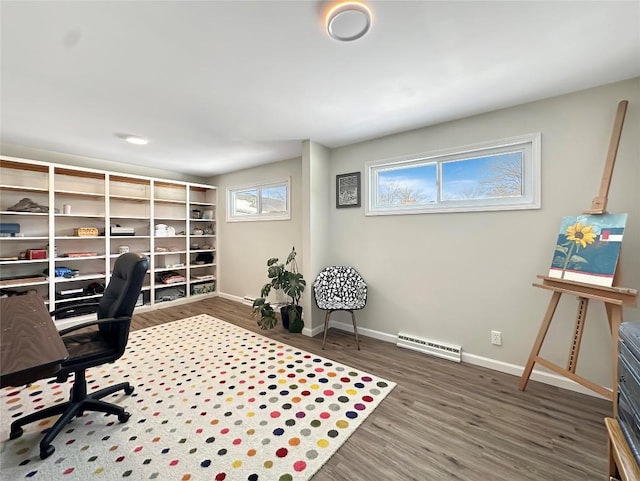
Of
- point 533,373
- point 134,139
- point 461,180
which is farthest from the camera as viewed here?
point 134,139

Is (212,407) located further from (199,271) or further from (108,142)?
(199,271)

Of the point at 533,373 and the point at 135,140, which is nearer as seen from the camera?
the point at 533,373

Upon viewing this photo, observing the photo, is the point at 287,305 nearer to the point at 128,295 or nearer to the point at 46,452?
the point at 128,295

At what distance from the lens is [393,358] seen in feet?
8.80

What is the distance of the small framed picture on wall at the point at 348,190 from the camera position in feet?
10.8

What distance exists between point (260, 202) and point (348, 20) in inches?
134

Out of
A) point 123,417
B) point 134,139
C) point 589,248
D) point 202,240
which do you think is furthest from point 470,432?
point 202,240

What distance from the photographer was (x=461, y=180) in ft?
8.81

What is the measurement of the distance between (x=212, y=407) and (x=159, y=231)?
349 cm

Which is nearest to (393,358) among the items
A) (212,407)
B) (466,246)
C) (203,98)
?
(466,246)

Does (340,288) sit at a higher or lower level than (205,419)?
higher

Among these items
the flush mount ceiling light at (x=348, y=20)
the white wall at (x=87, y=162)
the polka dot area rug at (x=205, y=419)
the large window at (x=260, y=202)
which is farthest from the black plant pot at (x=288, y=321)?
the white wall at (x=87, y=162)

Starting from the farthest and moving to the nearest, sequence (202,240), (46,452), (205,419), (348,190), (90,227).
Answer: (202,240) → (90,227) → (348,190) → (205,419) → (46,452)

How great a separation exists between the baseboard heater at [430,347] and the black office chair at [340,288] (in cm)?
51
